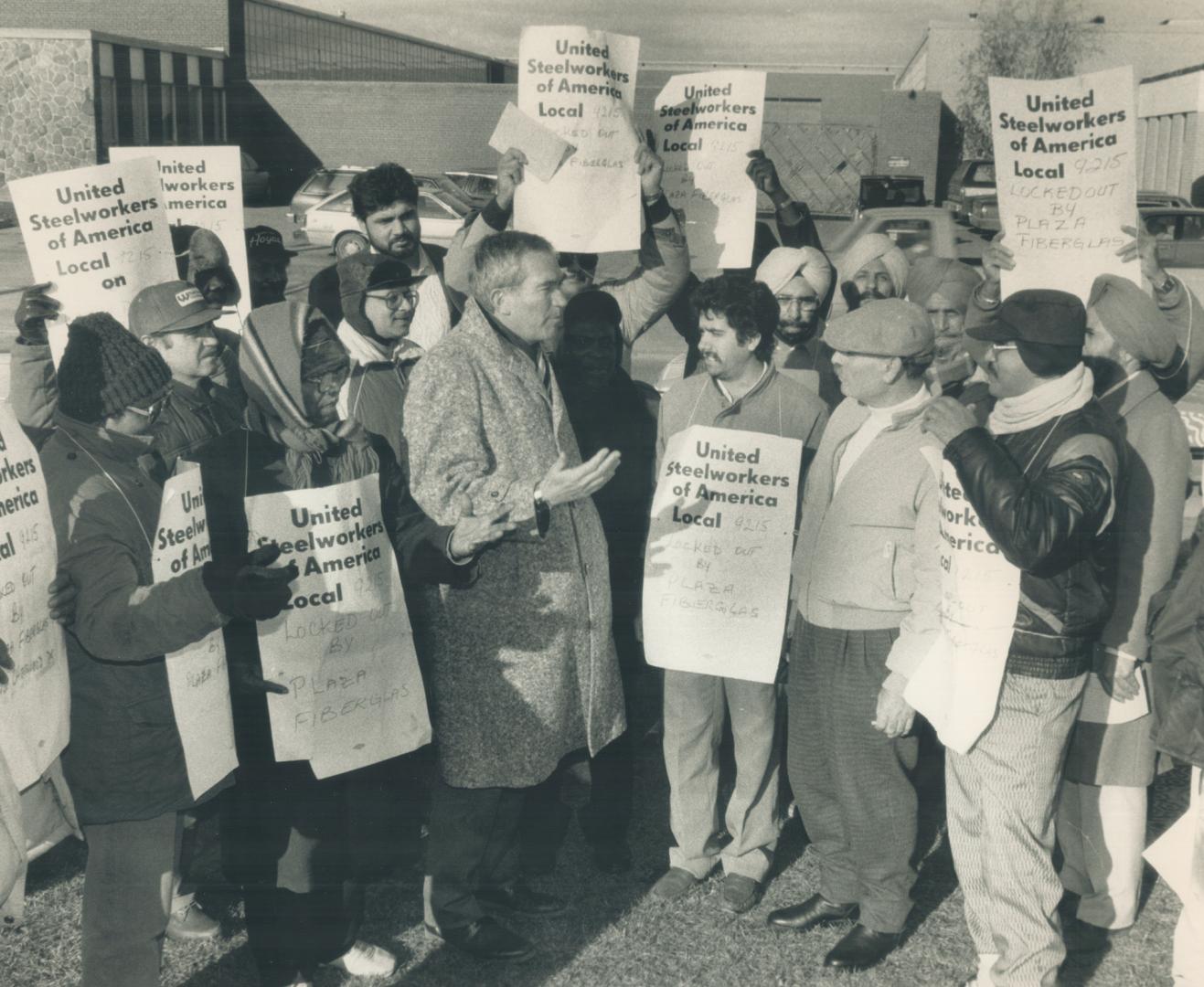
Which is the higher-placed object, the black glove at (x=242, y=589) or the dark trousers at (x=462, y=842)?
the black glove at (x=242, y=589)

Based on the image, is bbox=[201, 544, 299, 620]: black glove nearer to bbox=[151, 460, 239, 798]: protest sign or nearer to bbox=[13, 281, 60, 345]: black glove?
bbox=[151, 460, 239, 798]: protest sign

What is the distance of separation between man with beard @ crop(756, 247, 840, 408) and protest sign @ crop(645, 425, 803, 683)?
722mm

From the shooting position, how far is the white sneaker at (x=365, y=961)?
12.3ft

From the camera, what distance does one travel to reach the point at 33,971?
12.2 feet

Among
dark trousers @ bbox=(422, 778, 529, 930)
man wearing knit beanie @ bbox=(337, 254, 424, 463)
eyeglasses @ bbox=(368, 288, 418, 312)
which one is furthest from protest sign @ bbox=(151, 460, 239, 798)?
eyeglasses @ bbox=(368, 288, 418, 312)

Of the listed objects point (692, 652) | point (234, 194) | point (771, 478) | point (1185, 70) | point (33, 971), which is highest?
point (1185, 70)

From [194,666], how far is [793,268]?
2.67 metres

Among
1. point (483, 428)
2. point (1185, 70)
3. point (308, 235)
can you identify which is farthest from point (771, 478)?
point (1185, 70)

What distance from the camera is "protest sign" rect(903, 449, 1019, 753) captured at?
3.25 meters

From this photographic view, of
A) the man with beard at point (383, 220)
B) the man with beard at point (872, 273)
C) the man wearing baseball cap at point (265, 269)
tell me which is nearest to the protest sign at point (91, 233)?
the man with beard at point (383, 220)

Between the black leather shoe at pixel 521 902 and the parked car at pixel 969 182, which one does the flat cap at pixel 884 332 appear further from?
the parked car at pixel 969 182

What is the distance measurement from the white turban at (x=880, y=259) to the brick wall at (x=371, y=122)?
3026 cm

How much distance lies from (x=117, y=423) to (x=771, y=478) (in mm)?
1927

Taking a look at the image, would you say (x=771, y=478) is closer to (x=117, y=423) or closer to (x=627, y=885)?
(x=627, y=885)
